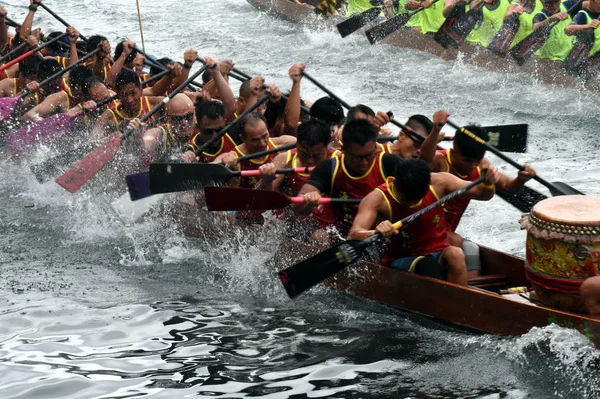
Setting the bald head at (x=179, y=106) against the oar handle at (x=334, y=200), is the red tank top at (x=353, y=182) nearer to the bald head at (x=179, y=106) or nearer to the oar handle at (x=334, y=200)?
the oar handle at (x=334, y=200)

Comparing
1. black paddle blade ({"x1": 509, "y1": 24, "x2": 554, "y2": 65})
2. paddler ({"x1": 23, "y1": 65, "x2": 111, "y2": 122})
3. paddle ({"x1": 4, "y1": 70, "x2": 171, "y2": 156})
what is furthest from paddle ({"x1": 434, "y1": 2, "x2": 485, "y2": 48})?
paddler ({"x1": 23, "y1": 65, "x2": 111, "y2": 122})

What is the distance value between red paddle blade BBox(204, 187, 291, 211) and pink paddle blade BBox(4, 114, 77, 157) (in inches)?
133

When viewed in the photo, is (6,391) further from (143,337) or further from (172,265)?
(172,265)

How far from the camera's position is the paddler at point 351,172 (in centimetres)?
602

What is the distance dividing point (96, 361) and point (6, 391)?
53cm

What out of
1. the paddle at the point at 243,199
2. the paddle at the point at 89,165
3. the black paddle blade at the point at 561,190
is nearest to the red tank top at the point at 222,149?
the paddle at the point at 89,165

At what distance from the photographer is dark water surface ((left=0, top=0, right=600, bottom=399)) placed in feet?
17.2

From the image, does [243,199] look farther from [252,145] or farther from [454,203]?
[454,203]

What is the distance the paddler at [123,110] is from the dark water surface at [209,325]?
1.41ft

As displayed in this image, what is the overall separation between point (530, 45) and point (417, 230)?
7.10 m

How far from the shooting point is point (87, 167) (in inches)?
317

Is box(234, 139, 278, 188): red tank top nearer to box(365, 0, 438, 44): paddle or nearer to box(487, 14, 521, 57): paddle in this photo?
box(487, 14, 521, 57): paddle

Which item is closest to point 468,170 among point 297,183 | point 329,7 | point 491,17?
point 297,183

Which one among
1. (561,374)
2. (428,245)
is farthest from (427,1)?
(561,374)
